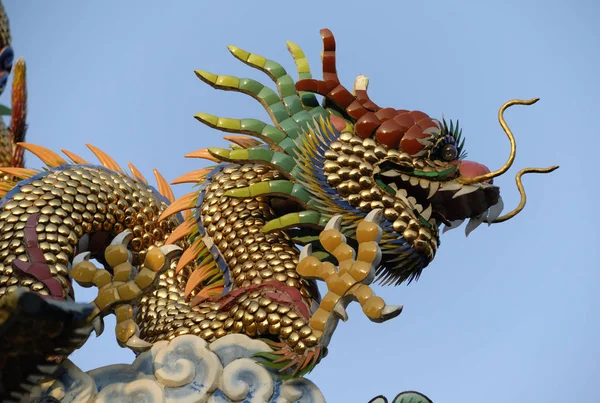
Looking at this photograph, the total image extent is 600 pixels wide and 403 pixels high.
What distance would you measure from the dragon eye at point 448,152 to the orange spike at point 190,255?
1.80 m

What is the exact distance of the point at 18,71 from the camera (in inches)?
420

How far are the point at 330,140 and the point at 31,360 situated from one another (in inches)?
116

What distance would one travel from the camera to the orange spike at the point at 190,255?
29.6 ft

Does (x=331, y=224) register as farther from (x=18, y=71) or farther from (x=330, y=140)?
(x=18, y=71)

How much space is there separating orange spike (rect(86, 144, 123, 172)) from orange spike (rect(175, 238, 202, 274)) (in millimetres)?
935

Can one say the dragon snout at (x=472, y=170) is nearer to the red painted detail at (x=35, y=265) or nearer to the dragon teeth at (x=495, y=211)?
the dragon teeth at (x=495, y=211)

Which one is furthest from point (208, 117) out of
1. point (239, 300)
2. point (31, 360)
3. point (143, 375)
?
point (31, 360)

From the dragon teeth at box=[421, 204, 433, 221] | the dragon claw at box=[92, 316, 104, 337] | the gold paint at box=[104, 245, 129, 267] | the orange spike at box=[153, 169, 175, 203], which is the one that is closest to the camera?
the dragon claw at box=[92, 316, 104, 337]

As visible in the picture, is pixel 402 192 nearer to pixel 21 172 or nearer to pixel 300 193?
pixel 300 193

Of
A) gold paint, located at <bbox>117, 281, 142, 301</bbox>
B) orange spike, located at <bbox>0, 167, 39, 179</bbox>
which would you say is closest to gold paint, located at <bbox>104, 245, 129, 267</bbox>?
gold paint, located at <bbox>117, 281, 142, 301</bbox>

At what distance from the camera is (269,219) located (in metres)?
9.00

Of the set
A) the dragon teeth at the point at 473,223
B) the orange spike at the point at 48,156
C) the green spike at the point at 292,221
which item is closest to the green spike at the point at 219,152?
the green spike at the point at 292,221

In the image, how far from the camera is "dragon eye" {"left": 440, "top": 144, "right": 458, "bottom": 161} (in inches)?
355

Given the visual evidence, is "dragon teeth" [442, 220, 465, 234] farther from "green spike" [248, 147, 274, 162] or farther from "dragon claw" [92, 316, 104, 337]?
"dragon claw" [92, 316, 104, 337]
